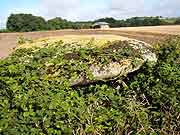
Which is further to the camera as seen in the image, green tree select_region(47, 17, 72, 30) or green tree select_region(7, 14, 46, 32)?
green tree select_region(7, 14, 46, 32)

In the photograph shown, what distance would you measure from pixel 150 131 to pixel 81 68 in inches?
52.6

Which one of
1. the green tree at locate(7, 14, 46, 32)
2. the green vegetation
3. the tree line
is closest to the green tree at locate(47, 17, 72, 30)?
the tree line

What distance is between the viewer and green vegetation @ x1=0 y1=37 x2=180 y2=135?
5.70 m

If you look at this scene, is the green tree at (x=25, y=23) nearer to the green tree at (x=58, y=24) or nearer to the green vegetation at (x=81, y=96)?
the green tree at (x=58, y=24)

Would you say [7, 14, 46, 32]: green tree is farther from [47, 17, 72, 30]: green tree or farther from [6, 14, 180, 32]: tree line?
[47, 17, 72, 30]: green tree

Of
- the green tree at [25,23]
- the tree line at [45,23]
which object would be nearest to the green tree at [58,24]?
the tree line at [45,23]

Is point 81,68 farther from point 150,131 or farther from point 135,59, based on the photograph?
point 150,131

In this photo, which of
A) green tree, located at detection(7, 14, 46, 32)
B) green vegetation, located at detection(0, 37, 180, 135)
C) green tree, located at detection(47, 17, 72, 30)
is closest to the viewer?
green vegetation, located at detection(0, 37, 180, 135)

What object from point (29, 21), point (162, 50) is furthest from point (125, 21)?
point (162, 50)

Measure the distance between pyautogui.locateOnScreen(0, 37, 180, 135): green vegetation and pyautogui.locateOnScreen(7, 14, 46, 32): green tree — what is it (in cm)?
3404

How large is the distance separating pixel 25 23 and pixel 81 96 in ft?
116

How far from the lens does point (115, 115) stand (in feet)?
20.1

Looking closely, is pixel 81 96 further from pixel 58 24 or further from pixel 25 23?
pixel 58 24

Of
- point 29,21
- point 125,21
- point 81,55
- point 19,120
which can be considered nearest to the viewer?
point 19,120
